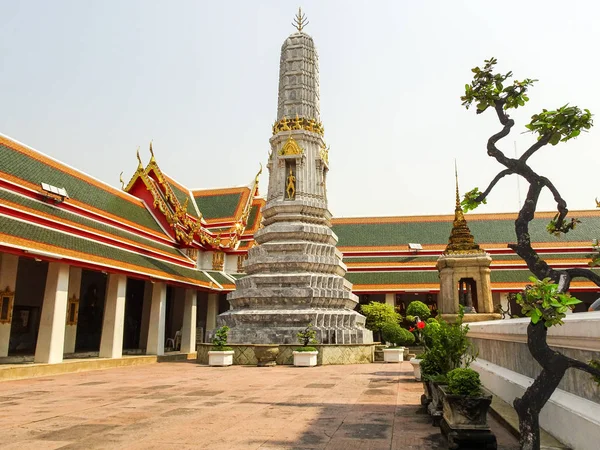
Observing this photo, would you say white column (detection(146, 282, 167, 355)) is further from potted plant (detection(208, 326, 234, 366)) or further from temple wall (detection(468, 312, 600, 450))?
temple wall (detection(468, 312, 600, 450))

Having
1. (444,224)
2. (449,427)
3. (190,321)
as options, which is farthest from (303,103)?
(449,427)

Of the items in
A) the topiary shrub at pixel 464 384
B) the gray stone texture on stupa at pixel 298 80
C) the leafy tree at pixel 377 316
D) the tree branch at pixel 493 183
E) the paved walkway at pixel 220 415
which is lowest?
the paved walkway at pixel 220 415

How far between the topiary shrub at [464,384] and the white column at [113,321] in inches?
589

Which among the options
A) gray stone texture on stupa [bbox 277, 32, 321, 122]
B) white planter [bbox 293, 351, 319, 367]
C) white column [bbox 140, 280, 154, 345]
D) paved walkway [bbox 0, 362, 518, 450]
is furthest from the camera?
white column [bbox 140, 280, 154, 345]

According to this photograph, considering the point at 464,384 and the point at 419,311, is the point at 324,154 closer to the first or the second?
the point at 419,311

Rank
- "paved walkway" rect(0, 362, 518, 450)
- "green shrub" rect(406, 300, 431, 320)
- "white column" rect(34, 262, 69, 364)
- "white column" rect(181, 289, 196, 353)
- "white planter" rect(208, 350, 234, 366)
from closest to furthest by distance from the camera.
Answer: "paved walkway" rect(0, 362, 518, 450) < "white column" rect(34, 262, 69, 364) < "white planter" rect(208, 350, 234, 366) < "green shrub" rect(406, 300, 431, 320) < "white column" rect(181, 289, 196, 353)

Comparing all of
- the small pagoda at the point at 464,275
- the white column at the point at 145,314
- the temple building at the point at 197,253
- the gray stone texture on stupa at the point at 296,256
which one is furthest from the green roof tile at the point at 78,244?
the small pagoda at the point at 464,275

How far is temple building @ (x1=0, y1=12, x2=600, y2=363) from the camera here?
15070mm

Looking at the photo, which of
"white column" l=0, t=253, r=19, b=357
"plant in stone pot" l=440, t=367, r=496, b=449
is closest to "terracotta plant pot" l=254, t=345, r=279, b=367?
"white column" l=0, t=253, r=19, b=357

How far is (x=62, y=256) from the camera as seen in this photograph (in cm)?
1414

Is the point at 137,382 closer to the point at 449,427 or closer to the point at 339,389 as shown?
the point at 339,389

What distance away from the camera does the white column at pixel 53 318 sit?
14266 mm

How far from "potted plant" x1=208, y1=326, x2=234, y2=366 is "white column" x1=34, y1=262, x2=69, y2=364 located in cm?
441

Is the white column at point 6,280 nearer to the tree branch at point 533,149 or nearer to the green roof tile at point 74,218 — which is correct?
the green roof tile at point 74,218
